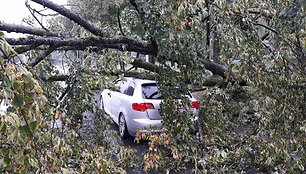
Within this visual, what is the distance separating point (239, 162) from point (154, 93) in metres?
2.98

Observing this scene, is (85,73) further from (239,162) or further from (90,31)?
(239,162)

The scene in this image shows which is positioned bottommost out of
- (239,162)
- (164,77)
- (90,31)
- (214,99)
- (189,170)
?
(189,170)

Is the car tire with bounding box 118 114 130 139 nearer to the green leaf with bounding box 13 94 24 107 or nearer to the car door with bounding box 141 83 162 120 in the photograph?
the car door with bounding box 141 83 162 120

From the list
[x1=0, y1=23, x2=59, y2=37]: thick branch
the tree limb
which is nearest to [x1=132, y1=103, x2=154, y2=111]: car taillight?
the tree limb

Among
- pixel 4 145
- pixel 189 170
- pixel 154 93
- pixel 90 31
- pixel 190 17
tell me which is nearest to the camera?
pixel 4 145

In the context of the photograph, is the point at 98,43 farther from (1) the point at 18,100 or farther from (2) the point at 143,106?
(2) the point at 143,106

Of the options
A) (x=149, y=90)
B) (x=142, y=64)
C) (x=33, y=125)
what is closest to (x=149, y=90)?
(x=149, y=90)

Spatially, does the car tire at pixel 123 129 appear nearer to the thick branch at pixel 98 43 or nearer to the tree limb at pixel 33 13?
the thick branch at pixel 98 43

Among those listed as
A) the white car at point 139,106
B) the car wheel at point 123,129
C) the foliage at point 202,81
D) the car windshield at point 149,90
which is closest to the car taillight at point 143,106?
the white car at point 139,106

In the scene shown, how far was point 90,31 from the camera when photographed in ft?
11.9

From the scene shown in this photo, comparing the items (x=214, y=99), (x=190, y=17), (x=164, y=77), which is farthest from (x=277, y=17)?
(x=214, y=99)

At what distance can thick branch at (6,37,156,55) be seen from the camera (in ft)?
8.85

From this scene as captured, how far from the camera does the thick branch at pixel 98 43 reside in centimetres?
270

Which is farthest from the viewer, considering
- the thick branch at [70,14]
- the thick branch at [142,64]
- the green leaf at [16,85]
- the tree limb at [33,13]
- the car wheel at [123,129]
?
the car wheel at [123,129]
